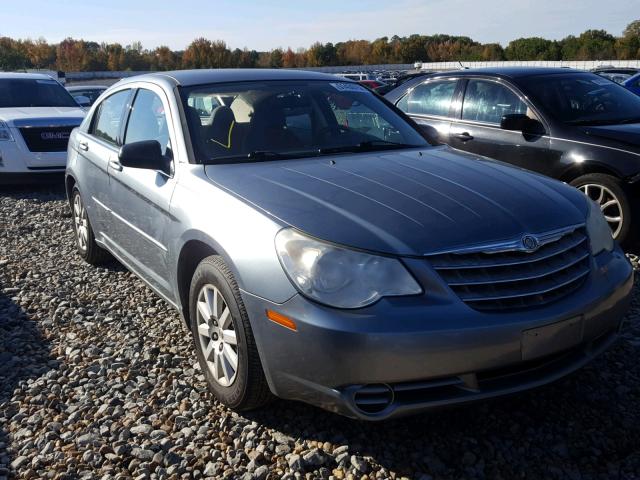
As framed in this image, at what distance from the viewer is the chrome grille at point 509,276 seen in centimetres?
257

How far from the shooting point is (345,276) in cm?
254

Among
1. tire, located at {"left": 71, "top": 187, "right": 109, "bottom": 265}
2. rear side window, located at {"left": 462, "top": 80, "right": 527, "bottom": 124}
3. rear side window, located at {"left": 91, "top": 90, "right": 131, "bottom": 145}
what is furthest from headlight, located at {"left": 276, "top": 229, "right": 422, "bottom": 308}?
rear side window, located at {"left": 462, "top": 80, "right": 527, "bottom": 124}

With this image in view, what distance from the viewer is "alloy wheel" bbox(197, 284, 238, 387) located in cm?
300

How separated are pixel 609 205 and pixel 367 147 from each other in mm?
2699

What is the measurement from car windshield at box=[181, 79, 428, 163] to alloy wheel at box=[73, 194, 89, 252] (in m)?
2.07

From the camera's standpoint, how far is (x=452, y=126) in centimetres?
675

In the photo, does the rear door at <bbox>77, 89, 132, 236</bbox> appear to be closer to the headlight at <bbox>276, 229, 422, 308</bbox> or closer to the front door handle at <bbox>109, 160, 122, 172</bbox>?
the front door handle at <bbox>109, 160, 122, 172</bbox>

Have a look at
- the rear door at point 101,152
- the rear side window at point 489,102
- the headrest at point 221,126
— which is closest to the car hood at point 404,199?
the headrest at point 221,126

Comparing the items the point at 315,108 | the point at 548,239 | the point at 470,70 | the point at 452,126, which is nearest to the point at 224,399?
the point at 548,239

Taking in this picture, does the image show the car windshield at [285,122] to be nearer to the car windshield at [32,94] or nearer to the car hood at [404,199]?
the car hood at [404,199]

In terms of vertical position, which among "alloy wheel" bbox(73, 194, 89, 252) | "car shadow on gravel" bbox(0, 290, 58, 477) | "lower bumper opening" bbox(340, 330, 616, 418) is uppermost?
"lower bumper opening" bbox(340, 330, 616, 418)

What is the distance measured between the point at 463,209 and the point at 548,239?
1.29 feet

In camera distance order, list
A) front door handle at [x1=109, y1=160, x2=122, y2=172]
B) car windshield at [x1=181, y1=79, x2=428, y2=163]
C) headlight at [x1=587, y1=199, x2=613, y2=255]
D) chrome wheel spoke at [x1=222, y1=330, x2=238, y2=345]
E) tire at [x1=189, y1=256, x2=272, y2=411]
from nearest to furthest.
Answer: tire at [x1=189, y1=256, x2=272, y2=411] → chrome wheel spoke at [x1=222, y1=330, x2=238, y2=345] → headlight at [x1=587, y1=199, x2=613, y2=255] → car windshield at [x1=181, y1=79, x2=428, y2=163] → front door handle at [x1=109, y1=160, x2=122, y2=172]

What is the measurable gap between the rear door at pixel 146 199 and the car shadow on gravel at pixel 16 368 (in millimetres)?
778
